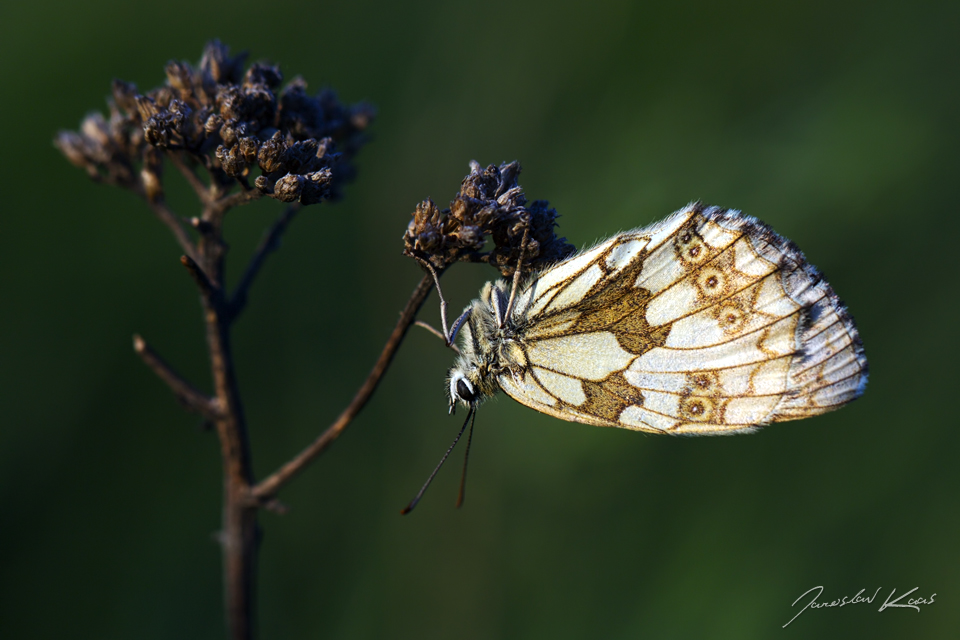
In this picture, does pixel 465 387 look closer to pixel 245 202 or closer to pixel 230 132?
pixel 245 202

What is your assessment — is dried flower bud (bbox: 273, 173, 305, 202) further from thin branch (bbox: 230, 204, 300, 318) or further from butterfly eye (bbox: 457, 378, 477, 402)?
butterfly eye (bbox: 457, 378, 477, 402)

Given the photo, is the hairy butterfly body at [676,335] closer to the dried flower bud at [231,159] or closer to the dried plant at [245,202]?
the dried plant at [245,202]

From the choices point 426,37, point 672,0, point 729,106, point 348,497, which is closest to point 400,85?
point 426,37

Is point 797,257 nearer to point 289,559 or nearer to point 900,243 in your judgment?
point 900,243

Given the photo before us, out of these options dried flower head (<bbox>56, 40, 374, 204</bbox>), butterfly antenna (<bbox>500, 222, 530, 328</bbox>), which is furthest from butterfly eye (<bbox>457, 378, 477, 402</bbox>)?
dried flower head (<bbox>56, 40, 374, 204</bbox>)
